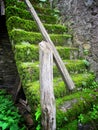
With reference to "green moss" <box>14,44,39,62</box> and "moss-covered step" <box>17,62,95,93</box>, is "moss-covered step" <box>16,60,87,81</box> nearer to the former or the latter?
"moss-covered step" <box>17,62,95,93</box>

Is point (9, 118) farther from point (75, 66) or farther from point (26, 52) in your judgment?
point (75, 66)

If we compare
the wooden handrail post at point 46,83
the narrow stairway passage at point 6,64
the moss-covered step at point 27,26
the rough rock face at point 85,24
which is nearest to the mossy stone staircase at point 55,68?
the moss-covered step at point 27,26

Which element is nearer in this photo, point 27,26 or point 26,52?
point 26,52

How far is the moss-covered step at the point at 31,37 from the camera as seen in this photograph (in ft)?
11.1

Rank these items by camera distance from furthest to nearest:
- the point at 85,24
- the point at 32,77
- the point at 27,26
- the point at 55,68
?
the point at 85,24, the point at 27,26, the point at 55,68, the point at 32,77

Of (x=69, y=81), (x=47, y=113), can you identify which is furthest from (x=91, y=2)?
(x=47, y=113)

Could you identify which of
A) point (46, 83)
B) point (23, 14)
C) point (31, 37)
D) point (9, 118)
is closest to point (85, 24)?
point (31, 37)

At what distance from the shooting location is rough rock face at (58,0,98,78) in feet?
12.2

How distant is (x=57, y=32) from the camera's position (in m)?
4.25

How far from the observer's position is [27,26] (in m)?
3.80

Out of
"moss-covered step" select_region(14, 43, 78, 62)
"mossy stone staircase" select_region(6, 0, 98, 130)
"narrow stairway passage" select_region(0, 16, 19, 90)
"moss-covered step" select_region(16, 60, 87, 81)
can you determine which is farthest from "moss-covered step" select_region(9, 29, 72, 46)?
"narrow stairway passage" select_region(0, 16, 19, 90)

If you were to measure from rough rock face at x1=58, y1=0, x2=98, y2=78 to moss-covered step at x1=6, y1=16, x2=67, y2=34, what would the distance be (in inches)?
11.5

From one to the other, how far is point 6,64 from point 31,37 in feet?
7.42

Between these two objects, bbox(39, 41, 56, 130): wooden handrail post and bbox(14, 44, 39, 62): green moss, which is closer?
bbox(39, 41, 56, 130): wooden handrail post
